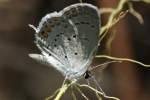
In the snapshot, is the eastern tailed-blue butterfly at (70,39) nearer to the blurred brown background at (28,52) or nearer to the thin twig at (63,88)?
the thin twig at (63,88)

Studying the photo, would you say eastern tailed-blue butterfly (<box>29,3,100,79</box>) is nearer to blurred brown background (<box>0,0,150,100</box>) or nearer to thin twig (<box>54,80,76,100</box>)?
thin twig (<box>54,80,76,100</box>)

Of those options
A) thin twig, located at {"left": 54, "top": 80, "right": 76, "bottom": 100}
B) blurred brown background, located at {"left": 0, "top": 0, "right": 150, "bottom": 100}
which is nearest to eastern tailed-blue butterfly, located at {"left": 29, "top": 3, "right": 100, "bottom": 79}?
thin twig, located at {"left": 54, "top": 80, "right": 76, "bottom": 100}

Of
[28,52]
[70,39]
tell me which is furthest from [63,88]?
[28,52]

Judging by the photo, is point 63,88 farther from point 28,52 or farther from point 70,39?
point 28,52

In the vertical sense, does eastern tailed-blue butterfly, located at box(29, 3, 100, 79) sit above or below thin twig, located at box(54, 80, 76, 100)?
above

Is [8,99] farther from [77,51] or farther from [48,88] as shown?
[77,51]

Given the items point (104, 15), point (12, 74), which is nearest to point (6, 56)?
point (12, 74)

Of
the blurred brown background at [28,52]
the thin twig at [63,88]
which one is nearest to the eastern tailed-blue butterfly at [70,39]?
the thin twig at [63,88]

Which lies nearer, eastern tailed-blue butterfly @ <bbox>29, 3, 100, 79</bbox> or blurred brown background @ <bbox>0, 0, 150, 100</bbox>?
eastern tailed-blue butterfly @ <bbox>29, 3, 100, 79</bbox>
